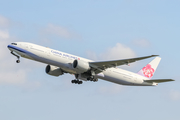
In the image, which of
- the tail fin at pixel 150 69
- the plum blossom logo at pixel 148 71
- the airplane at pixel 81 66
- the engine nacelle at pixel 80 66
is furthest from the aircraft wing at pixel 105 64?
the plum blossom logo at pixel 148 71

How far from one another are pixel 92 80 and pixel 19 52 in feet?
Result: 39.5

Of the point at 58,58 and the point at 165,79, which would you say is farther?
the point at 165,79

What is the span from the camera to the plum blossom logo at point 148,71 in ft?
204

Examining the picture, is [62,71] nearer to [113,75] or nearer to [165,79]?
[113,75]

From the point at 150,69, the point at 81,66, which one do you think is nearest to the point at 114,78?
the point at 81,66

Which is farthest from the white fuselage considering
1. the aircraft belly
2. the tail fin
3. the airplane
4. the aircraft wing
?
the tail fin

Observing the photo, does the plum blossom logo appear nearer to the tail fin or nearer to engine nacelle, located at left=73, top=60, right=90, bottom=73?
the tail fin

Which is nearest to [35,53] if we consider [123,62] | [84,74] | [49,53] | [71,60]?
[49,53]

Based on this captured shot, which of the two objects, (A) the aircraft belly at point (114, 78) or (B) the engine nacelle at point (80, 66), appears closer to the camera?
(B) the engine nacelle at point (80, 66)

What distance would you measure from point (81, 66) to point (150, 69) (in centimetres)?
1660

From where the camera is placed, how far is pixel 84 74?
181 ft

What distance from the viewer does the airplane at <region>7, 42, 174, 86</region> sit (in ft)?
164

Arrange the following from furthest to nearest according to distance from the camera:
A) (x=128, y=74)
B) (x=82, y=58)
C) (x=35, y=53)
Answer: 1. (x=128, y=74)
2. (x=82, y=58)
3. (x=35, y=53)

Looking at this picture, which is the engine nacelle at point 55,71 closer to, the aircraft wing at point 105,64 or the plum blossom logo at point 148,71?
the aircraft wing at point 105,64
